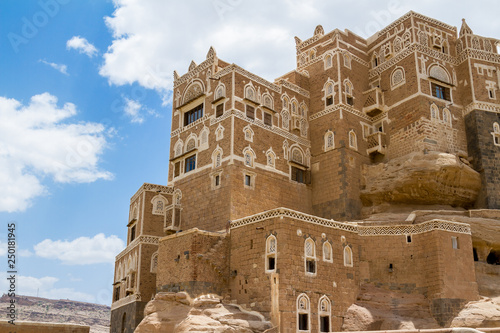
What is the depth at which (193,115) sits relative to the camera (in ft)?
118

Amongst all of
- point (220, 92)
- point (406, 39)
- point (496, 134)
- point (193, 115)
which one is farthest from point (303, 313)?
point (406, 39)

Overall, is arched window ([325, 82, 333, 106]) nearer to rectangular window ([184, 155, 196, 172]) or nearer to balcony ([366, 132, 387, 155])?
balcony ([366, 132, 387, 155])

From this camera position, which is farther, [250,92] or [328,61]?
[328,61]

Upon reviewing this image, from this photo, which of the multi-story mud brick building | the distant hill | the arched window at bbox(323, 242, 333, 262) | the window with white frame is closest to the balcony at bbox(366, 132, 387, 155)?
the multi-story mud brick building

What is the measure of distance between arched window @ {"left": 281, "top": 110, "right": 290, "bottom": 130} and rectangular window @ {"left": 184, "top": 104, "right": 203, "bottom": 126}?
5.07 metres

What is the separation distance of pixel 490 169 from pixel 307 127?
37.2ft

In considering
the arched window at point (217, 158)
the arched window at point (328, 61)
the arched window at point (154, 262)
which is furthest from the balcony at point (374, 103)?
the arched window at point (154, 262)

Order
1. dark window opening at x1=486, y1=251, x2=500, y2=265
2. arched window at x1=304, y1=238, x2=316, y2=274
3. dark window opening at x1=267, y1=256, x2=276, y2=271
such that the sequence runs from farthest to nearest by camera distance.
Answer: dark window opening at x1=486, y1=251, x2=500, y2=265 → arched window at x1=304, y1=238, x2=316, y2=274 → dark window opening at x1=267, y1=256, x2=276, y2=271

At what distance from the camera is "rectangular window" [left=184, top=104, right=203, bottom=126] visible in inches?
1388

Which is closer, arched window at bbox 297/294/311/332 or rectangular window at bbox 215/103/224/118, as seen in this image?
arched window at bbox 297/294/311/332

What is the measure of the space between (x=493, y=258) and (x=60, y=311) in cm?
5416

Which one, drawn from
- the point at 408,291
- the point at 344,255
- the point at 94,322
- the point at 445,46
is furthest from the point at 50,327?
the point at 94,322

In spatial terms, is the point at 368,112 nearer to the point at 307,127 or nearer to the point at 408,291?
the point at 307,127

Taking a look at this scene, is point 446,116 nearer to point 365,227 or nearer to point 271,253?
point 365,227
